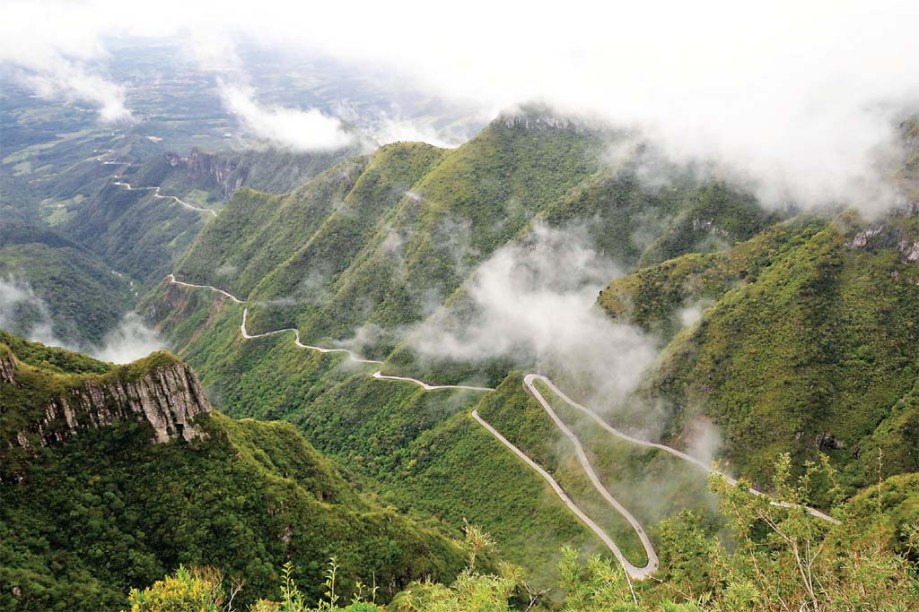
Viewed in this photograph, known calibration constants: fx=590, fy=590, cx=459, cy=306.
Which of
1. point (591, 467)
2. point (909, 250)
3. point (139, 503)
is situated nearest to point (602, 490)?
point (591, 467)

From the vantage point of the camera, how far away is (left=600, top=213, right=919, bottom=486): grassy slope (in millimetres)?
114625

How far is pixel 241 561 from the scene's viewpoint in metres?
77.2

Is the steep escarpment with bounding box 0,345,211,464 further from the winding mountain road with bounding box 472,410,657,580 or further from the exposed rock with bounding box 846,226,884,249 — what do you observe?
the exposed rock with bounding box 846,226,884,249

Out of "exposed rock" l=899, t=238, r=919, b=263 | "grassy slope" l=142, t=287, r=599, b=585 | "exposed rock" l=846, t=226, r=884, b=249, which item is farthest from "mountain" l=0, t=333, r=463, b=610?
"exposed rock" l=899, t=238, r=919, b=263

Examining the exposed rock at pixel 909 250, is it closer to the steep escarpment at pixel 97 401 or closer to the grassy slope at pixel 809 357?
the grassy slope at pixel 809 357

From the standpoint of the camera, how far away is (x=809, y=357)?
4887 inches

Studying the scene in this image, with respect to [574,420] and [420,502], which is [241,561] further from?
[574,420]

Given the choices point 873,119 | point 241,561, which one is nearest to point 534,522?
point 241,561

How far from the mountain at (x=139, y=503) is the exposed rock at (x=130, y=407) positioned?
14cm

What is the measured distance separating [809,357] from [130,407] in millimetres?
126122

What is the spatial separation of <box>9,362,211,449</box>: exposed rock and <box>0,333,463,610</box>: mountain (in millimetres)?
137

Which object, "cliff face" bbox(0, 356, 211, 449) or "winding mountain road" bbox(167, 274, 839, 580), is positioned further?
"winding mountain road" bbox(167, 274, 839, 580)

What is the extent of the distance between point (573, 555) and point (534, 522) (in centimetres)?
9622

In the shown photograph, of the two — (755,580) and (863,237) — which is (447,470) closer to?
(863,237)
